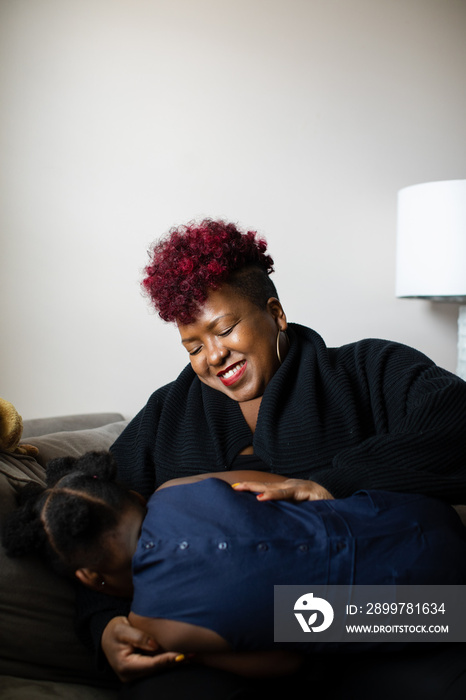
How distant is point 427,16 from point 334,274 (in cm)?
125

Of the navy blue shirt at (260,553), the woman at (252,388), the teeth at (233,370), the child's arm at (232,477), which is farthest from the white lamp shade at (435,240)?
the navy blue shirt at (260,553)

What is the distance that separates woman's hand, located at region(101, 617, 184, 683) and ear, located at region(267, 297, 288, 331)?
0.85 meters

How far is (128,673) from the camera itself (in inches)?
42.3

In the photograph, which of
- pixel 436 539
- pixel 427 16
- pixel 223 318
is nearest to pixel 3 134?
pixel 223 318

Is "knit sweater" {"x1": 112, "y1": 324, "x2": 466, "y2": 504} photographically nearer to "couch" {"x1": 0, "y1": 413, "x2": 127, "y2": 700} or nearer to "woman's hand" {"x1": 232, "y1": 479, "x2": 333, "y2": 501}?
"woman's hand" {"x1": 232, "y1": 479, "x2": 333, "y2": 501}

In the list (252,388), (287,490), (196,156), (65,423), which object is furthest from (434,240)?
(287,490)

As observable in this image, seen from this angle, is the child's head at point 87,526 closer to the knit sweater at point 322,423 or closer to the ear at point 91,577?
the ear at point 91,577

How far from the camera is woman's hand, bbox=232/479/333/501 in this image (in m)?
1.08

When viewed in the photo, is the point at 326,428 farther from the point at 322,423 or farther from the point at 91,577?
the point at 91,577

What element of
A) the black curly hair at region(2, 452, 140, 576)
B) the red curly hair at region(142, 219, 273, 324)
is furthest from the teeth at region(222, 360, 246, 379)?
the black curly hair at region(2, 452, 140, 576)

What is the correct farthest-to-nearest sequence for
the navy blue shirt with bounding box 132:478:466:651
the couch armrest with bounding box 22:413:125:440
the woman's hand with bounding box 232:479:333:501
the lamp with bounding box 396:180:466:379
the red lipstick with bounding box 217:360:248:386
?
the lamp with bounding box 396:180:466:379 < the couch armrest with bounding box 22:413:125:440 < the red lipstick with bounding box 217:360:248:386 < the woman's hand with bounding box 232:479:333:501 < the navy blue shirt with bounding box 132:478:466:651

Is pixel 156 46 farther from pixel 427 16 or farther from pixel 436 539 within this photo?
pixel 436 539

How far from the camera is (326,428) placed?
1500 millimetres

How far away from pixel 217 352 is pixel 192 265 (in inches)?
8.8
